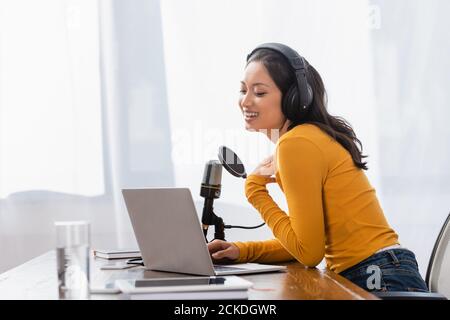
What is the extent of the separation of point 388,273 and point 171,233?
530 millimetres

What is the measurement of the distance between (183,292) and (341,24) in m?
2.00

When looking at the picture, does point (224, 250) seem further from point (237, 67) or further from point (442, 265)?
point (237, 67)

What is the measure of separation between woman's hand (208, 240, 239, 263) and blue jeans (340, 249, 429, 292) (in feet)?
0.87

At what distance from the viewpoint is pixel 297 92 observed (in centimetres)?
175

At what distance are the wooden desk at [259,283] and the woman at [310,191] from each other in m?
0.10

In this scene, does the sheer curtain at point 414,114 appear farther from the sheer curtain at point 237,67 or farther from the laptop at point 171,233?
the laptop at point 171,233

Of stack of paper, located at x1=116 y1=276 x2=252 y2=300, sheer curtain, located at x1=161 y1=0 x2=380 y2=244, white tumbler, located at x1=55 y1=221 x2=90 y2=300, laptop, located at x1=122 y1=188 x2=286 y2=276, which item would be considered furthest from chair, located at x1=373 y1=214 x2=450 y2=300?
sheer curtain, located at x1=161 y1=0 x2=380 y2=244

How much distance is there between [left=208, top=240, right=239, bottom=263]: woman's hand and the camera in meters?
1.62

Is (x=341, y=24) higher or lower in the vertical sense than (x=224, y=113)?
higher

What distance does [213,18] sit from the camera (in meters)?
2.79

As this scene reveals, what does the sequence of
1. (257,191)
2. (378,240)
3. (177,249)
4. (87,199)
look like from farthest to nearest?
(87,199), (257,191), (378,240), (177,249)
